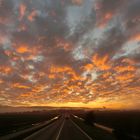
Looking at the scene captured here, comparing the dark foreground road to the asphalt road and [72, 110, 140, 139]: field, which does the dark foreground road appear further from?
[72, 110, 140, 139]: field

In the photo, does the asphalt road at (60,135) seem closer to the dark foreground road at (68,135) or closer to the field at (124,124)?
the dark foreground road at (68,135)

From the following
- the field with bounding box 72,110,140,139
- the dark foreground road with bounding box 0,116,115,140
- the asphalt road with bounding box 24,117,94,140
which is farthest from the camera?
the field with bounding box 72,110,140,139

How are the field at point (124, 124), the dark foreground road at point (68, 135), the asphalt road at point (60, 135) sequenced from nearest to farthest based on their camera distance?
1. the asphalt road at point (60, 135)
2. the dark foreground road at point (68, 135)
3. the field at point (124, 124)

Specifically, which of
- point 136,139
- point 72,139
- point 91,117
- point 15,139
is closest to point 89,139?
point 72,139

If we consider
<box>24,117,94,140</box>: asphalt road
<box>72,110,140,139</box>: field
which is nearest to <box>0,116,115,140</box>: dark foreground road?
<box>24,117,94,140</box>: asphalt road

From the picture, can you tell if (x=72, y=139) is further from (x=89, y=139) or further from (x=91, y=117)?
(x=91, y=117)

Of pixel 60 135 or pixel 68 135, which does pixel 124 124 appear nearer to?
pixel 68 135

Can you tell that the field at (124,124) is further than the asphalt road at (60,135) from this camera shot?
Yes

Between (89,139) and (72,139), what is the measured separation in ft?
5.56

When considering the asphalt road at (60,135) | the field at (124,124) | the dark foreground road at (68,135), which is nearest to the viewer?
the asphalt road at (60,135)

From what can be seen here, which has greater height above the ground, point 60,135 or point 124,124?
point 124,124

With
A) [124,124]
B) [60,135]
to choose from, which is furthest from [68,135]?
[124,124]

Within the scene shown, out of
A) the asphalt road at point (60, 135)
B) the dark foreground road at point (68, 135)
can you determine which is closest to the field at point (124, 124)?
the dark foreground road at point (68, 135)

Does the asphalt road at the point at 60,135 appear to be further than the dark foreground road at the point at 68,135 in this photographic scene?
No
